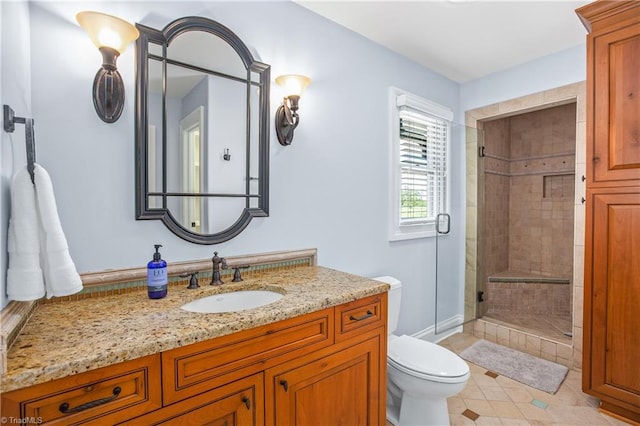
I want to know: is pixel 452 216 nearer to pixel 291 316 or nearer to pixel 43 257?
pixel 291 316

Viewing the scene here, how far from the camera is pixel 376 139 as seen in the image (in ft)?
7.86

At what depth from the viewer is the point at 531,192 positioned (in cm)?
384

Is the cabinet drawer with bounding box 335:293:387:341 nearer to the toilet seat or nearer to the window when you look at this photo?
the toilet seat

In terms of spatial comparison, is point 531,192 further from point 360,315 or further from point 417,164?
point 360,315

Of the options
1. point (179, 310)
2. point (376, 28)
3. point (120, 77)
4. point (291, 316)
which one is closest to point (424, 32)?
point (376, 28)

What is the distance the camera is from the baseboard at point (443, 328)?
2.83m

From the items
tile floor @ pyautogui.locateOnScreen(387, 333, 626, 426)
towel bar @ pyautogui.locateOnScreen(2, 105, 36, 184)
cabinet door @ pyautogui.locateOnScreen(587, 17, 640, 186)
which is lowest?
tile floor @ pyautogui.locateOnScreen(387, 333, 626, 426)

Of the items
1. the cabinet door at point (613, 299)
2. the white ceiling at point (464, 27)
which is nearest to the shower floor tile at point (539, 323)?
the cabinet door at point (613, 299)

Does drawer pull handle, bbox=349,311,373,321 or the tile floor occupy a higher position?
drawer pull handle, bbox=349,311,373,321

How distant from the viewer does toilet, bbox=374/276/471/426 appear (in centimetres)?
168

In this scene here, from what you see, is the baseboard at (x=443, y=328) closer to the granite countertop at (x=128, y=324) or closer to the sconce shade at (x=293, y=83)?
the granite countertop at (x=128, y=324)

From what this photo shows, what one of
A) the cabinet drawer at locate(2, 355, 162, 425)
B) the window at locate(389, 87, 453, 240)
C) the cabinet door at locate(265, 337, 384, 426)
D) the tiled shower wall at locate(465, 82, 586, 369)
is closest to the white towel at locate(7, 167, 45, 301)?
the cabinet drawer at locate(2, 355, 162, 425)

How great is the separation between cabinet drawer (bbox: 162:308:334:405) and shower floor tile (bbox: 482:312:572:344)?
244 cm

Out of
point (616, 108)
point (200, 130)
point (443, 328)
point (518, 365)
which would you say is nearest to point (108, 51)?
point (200, 130)
